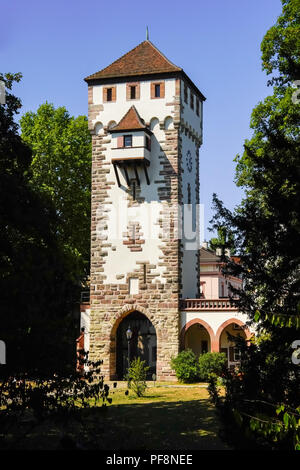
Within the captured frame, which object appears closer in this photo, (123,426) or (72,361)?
(72,361)

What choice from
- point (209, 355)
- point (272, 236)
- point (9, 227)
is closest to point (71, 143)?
point (209, 355)

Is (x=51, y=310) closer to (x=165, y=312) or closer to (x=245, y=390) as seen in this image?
(x=245, y=390)

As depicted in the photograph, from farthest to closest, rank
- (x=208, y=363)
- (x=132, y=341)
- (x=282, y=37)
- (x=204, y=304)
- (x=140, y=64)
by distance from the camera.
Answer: (x=132, y=341) < (x=140, y=64) < (x=204, y=304) < (x=208, y=363) < (x=282, y=37)

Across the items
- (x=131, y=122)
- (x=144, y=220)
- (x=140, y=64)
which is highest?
(x=140, y=64)

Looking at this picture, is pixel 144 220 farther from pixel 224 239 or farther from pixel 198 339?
pixel 224 239

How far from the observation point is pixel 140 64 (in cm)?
3519

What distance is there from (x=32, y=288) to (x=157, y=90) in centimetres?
2530

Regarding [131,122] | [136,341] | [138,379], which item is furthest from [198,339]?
[131,122]

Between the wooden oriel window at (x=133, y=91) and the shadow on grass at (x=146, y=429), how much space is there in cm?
1805

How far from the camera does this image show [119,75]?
3484 cm

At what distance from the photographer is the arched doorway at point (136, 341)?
34.6 m

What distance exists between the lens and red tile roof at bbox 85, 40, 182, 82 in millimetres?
34406

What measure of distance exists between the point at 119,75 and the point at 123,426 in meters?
22.1
